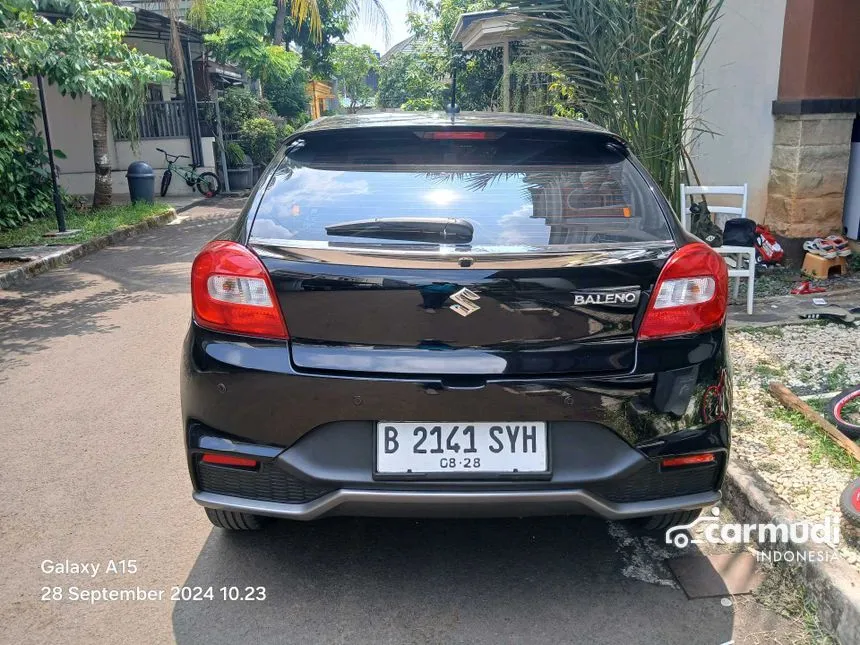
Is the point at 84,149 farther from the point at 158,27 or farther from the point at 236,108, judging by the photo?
the point at 236,108

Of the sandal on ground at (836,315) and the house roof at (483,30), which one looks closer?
the sandal on ground at (836,315)

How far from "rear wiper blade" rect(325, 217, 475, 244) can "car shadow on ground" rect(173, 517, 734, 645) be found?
4.12ft

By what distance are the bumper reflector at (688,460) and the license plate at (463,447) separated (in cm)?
42

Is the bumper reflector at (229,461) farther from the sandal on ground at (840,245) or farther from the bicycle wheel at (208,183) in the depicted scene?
the bicycle wheel at (208,183)

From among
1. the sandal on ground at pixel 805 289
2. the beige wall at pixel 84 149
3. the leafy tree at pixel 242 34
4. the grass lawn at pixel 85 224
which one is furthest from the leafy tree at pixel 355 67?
the sandal on ground at pixel 805 289

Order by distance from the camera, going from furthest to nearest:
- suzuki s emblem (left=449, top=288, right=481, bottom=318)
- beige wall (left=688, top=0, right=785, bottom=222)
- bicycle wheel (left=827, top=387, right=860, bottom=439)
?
beige wall (left=688, top=0, right=785, bottom=222), bicycle wheel (left=827, top=387, right=860, bottom=439), suzuki s emblem (left=449, top=288, right=481, bottom=318)

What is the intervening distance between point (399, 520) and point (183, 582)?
878 millimetres

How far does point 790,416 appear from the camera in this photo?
3908 millimetres

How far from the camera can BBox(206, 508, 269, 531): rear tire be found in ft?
9.57

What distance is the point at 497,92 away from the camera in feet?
55.2

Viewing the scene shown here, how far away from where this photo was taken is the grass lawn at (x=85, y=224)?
10898mm

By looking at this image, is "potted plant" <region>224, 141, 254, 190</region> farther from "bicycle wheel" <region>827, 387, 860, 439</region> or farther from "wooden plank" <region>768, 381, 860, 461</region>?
"bicycle wheel" <region>827, 387, 860, 439</region>

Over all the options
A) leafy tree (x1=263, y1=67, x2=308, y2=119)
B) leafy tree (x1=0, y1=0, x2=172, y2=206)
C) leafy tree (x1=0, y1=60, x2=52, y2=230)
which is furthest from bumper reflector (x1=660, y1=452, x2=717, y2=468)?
leafy tree (x1=263, y1=67, x2=308, y2=119)

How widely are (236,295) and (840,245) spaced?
248 inches
